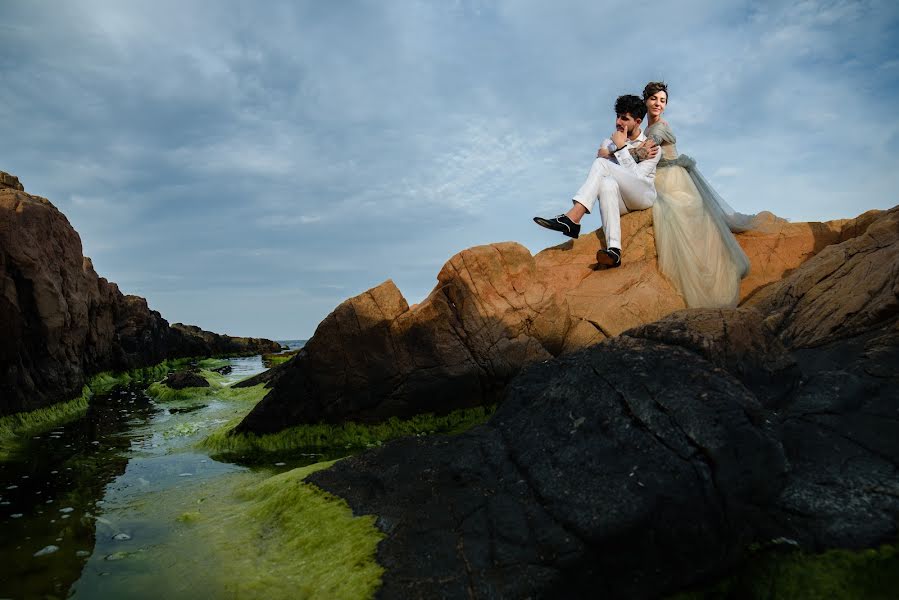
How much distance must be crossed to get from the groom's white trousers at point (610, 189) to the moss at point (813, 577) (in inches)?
277

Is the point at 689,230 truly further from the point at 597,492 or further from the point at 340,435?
the point at 340,435

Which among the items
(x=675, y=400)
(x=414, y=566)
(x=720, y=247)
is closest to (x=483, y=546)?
(x=414, y=566)

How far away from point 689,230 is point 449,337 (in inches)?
209

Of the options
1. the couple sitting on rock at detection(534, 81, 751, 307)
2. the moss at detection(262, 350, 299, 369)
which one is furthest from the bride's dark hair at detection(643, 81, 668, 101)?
the moss at detection(262, 350, 299, 369)

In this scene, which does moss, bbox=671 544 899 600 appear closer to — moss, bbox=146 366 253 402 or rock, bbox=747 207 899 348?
rock, bbox=747 207 899 348

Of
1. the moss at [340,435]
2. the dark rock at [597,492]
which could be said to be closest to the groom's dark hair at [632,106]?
the moss at [340,435]

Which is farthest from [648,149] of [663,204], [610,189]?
[610,189]

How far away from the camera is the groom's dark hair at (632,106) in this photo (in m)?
10.6

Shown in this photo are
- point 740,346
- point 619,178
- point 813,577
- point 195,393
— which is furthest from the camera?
point 195,393

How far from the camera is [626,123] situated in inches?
420

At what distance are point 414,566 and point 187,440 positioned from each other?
8.56 meters

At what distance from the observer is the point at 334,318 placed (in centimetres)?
936

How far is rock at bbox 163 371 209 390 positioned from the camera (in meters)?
17.9

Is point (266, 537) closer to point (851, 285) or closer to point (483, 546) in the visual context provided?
point (483, 546)
